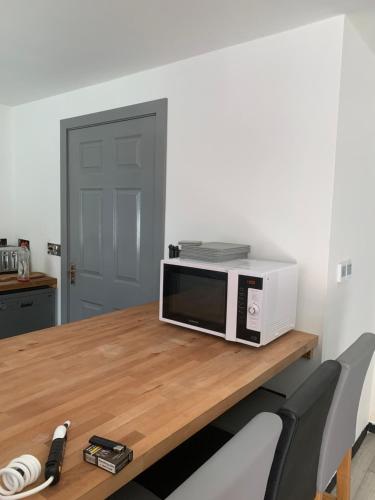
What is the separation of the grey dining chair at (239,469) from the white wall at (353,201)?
1085 mm

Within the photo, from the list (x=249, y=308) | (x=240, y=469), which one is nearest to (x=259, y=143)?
(x=249, y=308)

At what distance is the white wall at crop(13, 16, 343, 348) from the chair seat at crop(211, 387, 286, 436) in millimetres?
380

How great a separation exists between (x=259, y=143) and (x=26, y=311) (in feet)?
6.79

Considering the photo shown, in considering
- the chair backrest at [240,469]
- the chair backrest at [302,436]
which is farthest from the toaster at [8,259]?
the chair backrest at [240,469]

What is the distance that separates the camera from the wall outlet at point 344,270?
1861mm

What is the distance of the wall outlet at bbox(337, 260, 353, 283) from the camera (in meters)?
1.86

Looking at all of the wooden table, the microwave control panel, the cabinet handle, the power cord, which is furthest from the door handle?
the power cord

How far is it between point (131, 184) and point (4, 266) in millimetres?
1382

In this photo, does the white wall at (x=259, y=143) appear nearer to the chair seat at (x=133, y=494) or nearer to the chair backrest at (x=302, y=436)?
the chair backrest at (x=302, y=436)

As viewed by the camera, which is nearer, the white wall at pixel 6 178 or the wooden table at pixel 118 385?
the wooden table at pixel 118 385

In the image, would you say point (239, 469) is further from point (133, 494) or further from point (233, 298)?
point (233, 298)

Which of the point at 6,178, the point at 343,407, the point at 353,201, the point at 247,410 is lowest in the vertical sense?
the point at 247,410

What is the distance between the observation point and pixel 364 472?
2.09 meters

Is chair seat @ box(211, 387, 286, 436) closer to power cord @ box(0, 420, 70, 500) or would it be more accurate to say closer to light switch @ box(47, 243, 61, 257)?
power cord @ box(0, 420, 70, 500)
